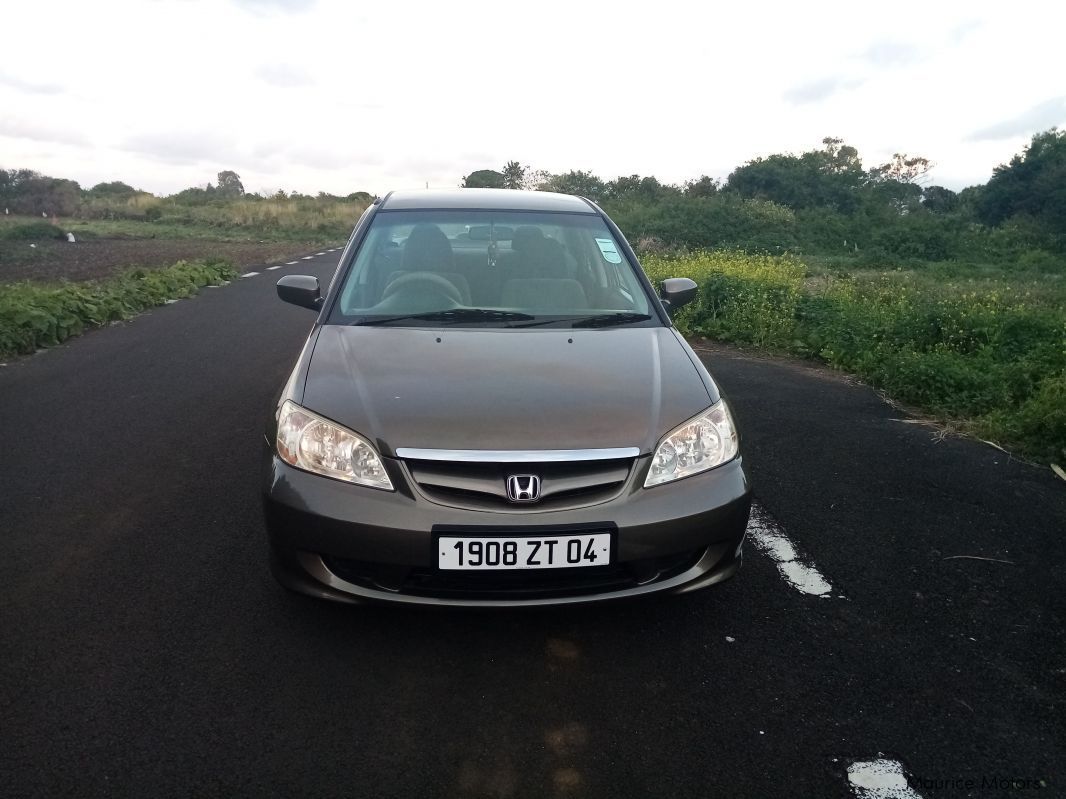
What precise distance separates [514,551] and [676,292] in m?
2.04

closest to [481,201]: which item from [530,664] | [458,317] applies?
[458,317]

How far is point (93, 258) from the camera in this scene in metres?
17.8

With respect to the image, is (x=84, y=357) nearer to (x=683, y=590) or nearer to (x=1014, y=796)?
(x=683, y=590)

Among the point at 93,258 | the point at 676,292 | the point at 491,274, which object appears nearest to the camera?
the point at 491,274

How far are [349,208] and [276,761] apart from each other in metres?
46.1

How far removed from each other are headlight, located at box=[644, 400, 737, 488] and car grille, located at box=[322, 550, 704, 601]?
269 mm

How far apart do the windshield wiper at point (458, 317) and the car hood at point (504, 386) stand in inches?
4.5

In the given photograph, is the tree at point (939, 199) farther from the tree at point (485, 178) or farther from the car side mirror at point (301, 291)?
the car side mirror at point (301, 291)

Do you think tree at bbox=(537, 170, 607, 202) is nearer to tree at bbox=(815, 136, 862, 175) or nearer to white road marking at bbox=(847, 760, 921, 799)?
tree at bbox=(815, 136, 862, 175)

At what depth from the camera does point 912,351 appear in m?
7.34

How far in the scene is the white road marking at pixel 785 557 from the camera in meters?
3.36

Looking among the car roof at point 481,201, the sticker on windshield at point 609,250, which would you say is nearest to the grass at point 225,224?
the car roof at point 481,201

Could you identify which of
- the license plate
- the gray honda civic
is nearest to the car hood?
the gray honda civic

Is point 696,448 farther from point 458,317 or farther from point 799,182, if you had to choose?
point 799,182
